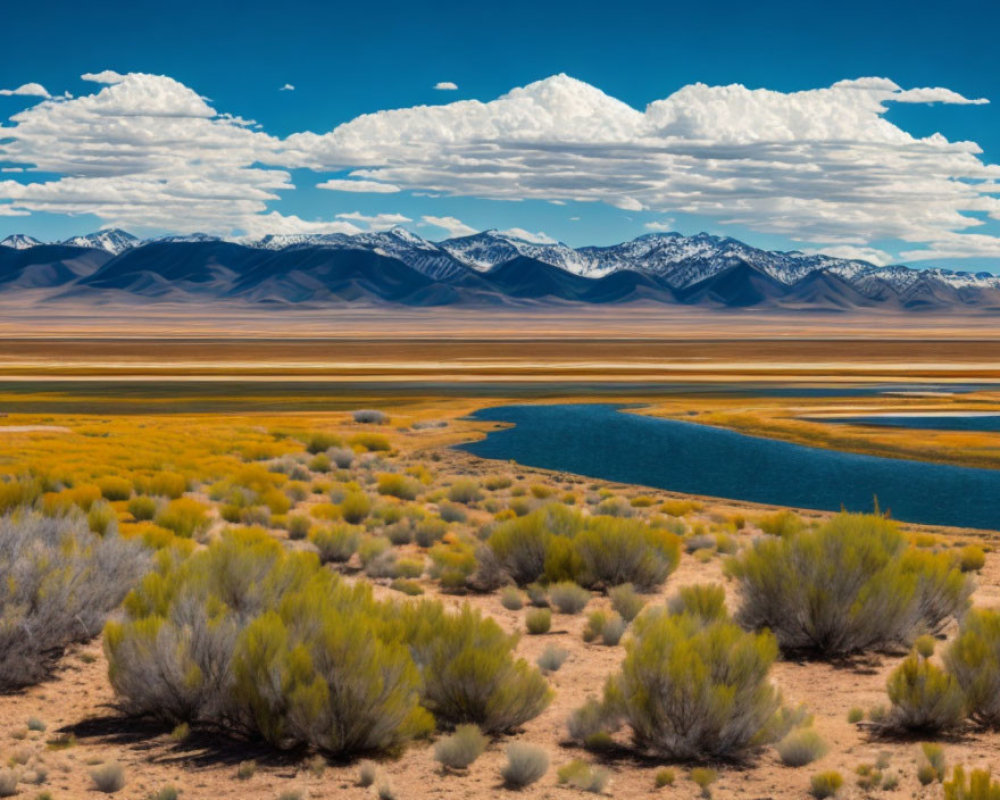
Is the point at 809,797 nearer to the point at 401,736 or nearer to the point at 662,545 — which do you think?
the point at 401,736

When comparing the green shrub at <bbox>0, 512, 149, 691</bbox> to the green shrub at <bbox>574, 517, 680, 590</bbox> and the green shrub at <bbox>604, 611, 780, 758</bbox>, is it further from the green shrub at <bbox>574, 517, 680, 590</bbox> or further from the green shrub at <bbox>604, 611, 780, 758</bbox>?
the green shrub at <bbox>574, 517, 680, 590</bbox>

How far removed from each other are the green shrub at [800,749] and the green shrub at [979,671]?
1587 mm

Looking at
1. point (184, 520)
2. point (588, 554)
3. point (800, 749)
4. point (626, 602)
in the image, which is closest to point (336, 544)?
point (184, 520)

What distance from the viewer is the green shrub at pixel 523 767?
8836mm

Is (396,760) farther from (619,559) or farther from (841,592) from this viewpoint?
(619,559)

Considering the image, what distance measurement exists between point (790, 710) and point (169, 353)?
365 ft

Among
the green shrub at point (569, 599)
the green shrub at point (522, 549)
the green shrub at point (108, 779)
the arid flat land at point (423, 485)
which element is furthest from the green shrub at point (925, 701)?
the green shrub at point (522, 549)

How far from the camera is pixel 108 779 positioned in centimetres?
856

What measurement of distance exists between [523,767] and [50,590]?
5615 mm

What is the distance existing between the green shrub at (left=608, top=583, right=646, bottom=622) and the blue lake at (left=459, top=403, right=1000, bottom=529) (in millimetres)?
9820

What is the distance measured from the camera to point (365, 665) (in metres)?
Result: 9.06

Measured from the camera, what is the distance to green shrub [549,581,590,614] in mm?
14766

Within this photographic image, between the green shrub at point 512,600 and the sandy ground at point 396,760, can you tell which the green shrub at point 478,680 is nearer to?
the sandy ground at point 396,760

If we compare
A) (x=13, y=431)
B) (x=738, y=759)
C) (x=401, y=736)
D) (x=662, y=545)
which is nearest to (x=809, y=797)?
(x=738, y=759)
